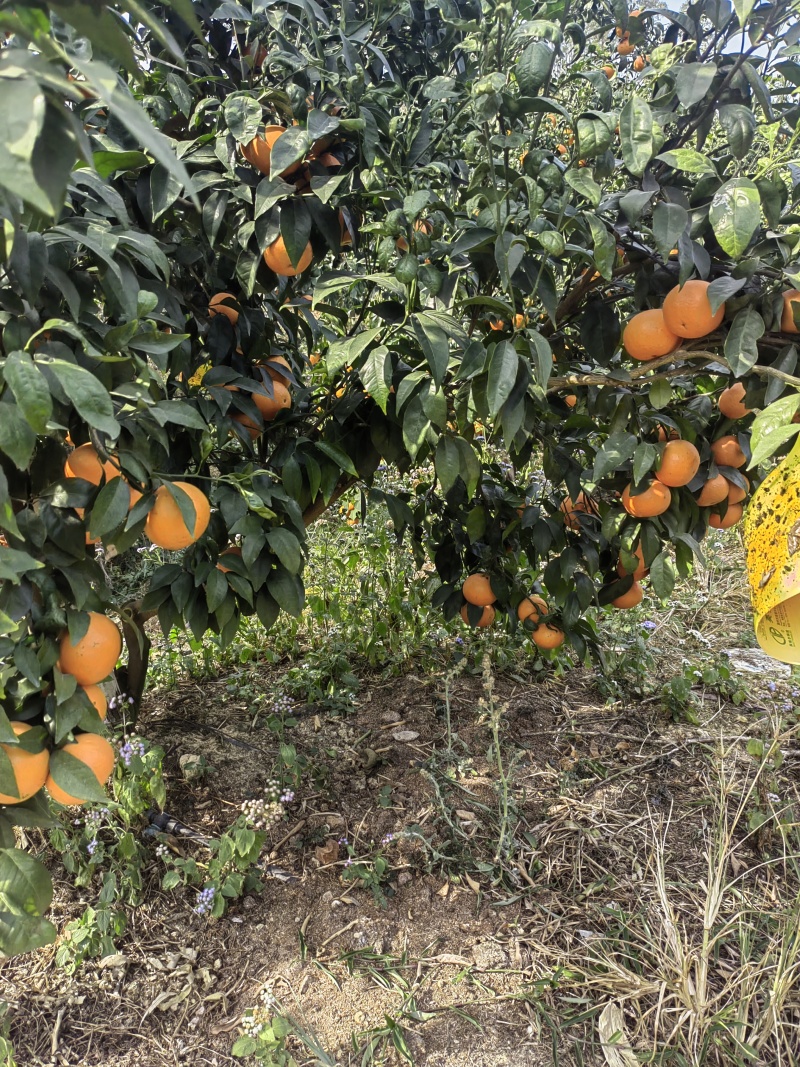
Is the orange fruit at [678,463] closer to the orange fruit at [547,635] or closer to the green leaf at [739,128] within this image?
the green leaf at [739,128]

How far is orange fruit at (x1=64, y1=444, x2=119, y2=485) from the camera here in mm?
909

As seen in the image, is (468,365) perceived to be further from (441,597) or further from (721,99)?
(441,597)

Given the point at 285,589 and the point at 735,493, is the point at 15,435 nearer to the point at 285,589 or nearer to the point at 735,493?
the point at 285,589

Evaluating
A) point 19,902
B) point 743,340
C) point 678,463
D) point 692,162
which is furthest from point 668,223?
point 19,902

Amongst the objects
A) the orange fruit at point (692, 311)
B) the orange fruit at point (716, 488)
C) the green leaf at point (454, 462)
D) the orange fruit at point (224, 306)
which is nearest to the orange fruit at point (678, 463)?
the orange fruit at point (716, 488)

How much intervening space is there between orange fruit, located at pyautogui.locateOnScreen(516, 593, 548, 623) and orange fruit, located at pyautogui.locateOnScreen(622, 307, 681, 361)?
752 mm

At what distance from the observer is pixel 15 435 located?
26.5 inches

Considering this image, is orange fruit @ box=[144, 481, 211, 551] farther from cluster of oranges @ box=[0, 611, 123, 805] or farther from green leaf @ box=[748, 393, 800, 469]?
green leaf @ box=[748, 393, 800, 469]

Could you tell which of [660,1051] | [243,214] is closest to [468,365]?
[243,214]

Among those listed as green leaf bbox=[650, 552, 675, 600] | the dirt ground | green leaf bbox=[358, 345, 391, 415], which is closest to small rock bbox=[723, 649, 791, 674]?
the dirt ground

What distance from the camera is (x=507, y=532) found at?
5.31ft

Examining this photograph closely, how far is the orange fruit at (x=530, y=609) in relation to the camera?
1.76 meters

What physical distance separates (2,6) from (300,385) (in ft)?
3.97

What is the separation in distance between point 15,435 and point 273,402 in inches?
28.9
